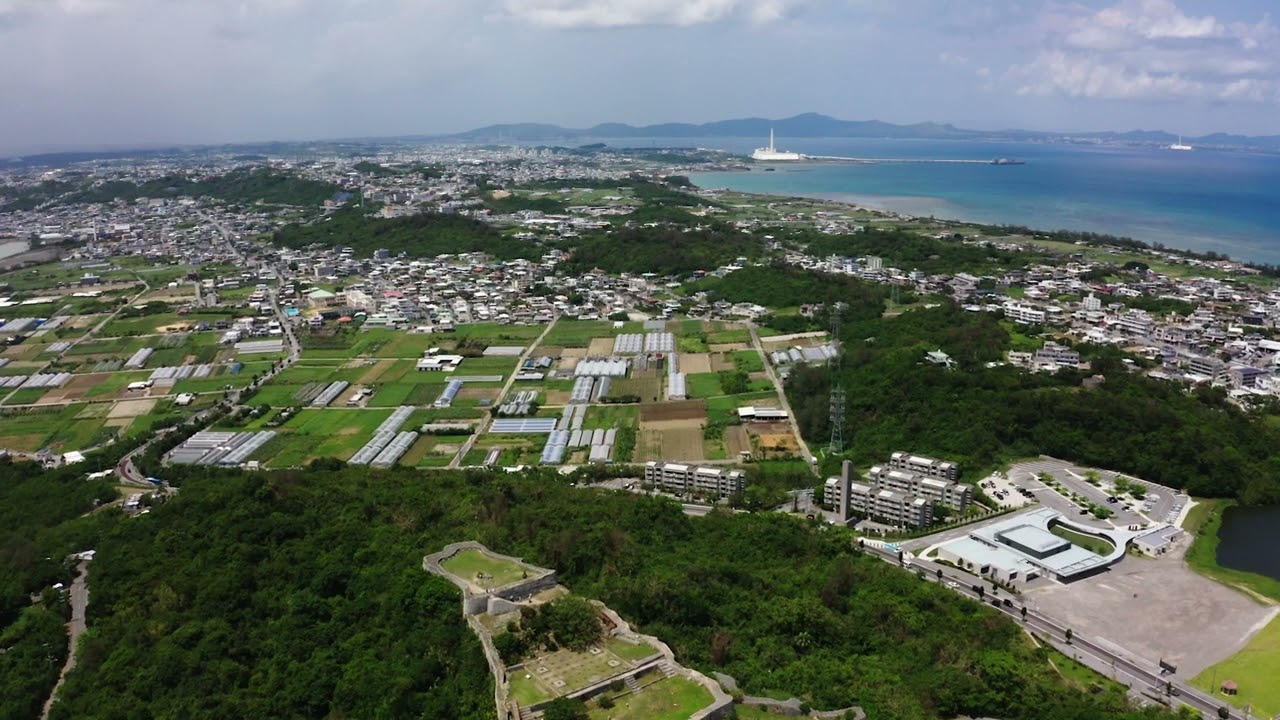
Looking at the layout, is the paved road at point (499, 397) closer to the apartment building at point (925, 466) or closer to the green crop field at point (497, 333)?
the green crop field at point (497, 333)

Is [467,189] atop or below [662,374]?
atop

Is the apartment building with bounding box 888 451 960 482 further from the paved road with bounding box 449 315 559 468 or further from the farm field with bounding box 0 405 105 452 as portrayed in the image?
the farm field with bounding box 0 405 105 452

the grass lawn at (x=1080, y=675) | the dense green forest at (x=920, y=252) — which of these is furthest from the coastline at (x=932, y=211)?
the grass lawn at (x=1080, y=675)

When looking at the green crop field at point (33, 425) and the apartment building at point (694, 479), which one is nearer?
the apartment building at point (694, 479)

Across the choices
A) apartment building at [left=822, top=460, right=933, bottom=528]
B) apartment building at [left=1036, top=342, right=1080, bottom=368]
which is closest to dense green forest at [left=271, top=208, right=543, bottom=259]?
apartment building at [left=1036, top=342, right=1080, bottom=368]

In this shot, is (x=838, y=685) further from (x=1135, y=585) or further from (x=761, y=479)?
(x=761, y=479)

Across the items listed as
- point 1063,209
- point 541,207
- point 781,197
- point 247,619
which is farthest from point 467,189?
point 247,619
